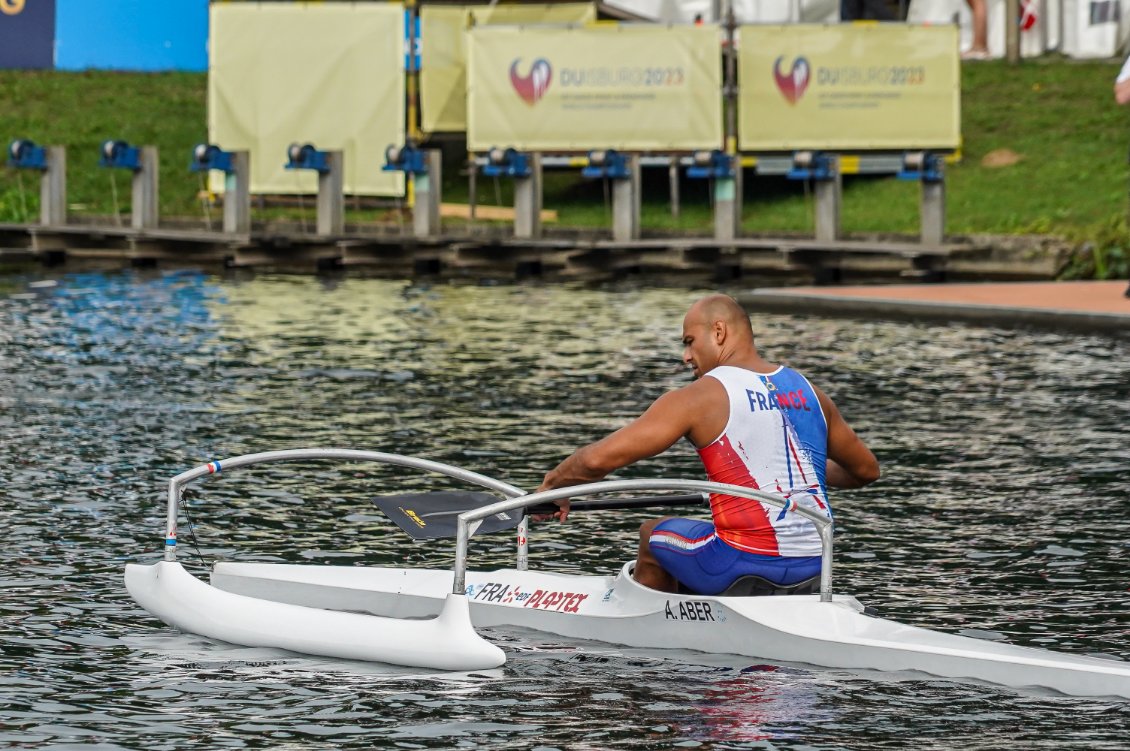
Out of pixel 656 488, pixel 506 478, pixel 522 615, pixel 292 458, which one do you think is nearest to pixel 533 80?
pixel 506 478

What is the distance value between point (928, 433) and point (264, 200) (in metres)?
21.4

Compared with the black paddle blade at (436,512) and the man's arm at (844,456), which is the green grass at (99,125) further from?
the man's arm at (844,456)

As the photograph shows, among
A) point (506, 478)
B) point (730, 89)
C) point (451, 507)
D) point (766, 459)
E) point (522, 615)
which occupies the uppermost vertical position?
point (730, 89)

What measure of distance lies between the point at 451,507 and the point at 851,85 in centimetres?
2343

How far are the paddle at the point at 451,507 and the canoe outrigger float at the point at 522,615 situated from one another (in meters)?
0.06

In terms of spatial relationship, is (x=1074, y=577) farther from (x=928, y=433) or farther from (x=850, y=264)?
(x=850, y=264)

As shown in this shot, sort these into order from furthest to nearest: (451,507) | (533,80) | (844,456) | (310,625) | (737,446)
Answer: (533,80) → (451,507) → (310,625) → (844,456) → (737,446)

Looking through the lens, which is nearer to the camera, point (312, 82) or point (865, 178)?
point (312, 82)

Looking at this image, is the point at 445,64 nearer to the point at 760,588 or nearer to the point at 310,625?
the point at 310,625

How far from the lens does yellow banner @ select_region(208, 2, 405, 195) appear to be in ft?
110

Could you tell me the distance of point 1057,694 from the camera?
Answer: 8.53 meters

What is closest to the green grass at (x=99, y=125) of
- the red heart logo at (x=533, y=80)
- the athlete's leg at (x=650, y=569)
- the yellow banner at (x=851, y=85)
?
the red heart logo at (x=533, y=80)

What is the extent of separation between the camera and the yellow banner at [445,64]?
115 feet

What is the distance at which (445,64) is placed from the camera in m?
35.1
